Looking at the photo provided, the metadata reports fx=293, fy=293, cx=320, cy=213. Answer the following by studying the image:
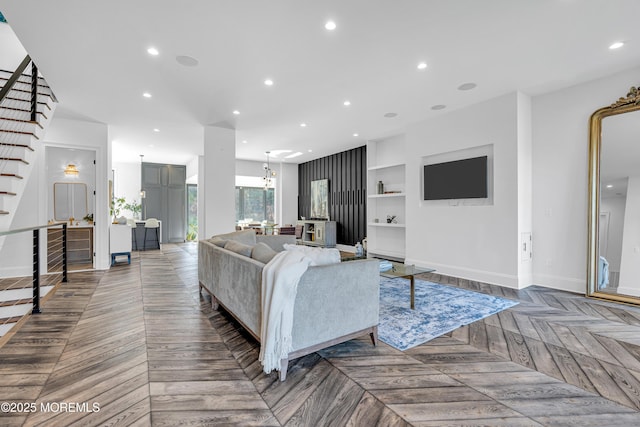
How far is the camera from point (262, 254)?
8.52 ft

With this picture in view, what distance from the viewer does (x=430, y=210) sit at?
5719 mm

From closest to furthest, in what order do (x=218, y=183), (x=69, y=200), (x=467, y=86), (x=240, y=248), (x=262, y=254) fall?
(x=262, y=254)
(x=240, y=248)
(x=467, y=86)
(x=218, y=183)
(x=69, y=200)

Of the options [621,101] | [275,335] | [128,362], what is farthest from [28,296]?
[621,101]

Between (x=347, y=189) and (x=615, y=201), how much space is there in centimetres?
574

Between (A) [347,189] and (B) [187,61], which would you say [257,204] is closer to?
(A) [347,189]

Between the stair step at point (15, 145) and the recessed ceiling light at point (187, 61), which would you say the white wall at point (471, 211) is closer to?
the recessed ceiling light at point (187, 61)

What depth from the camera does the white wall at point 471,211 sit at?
4555 millimetres

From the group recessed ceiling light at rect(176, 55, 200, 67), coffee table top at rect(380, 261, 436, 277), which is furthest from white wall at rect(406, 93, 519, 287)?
recessed ceiling light at rect(176, 55, 200, 67)

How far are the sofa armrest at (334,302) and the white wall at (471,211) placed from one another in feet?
10.3

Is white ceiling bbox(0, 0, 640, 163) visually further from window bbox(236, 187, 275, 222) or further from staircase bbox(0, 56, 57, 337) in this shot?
window bbox(236, 187, 275, 222)

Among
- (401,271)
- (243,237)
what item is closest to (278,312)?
(401,271)

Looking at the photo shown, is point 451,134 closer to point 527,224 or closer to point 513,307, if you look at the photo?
point 527,224

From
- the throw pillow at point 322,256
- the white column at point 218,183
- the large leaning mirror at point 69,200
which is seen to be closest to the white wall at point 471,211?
the throw pillow at point 322,256

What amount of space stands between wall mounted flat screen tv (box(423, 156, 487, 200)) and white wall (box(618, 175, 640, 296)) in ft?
5.58
